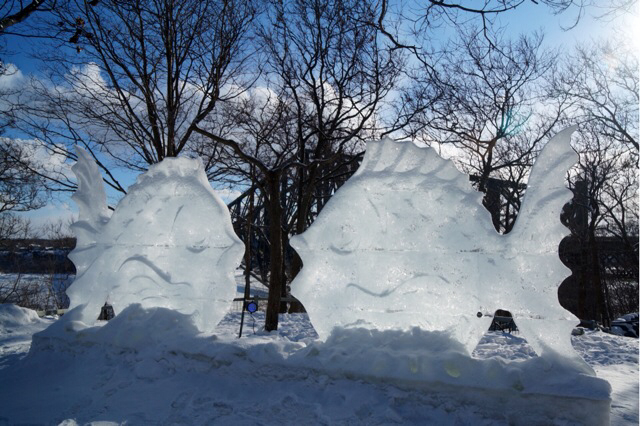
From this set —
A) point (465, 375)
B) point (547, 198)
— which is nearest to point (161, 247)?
point (465, 375)

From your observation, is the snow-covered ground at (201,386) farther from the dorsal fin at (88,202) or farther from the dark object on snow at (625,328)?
the dark object on snow at (625,328)

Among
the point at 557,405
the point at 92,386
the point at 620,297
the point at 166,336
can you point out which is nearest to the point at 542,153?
the point at 557,405

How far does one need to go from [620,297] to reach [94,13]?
3102 centimetres

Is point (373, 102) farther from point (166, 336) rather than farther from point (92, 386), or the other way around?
point (92, 386)

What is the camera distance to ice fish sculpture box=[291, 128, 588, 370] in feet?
15.2

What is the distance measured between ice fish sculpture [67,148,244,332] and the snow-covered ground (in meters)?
0.41

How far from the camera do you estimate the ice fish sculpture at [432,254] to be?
15.2 ft

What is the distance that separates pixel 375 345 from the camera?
193 inches

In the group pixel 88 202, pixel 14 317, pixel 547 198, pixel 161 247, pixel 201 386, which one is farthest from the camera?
pixel 14 317

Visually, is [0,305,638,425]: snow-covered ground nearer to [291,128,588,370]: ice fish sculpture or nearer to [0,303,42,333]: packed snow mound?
[291,128,588,370]: ice fish sculpture

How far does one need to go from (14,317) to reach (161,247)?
22.1 feet

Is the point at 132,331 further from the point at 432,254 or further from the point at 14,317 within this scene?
the point at 14,317

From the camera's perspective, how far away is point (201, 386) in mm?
4973

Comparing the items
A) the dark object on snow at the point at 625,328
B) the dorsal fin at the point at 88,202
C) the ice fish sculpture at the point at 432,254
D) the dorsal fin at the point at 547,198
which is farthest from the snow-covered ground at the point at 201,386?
the dark object on snow at the point at 625,328
